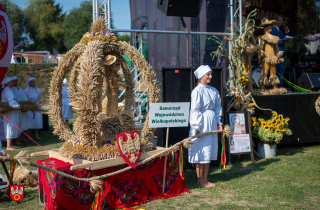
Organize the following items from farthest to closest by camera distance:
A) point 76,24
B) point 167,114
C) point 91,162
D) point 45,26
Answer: point 45,26 → point 76,24 → point 167,114 → point 91,162

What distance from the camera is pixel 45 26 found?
41.3 m

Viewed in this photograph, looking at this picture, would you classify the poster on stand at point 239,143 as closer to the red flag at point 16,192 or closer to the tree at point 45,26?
the red flag at point 16,192

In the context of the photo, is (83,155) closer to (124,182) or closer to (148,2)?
(124,182)

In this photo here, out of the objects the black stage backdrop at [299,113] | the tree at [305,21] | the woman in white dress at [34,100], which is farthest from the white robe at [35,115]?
the tree at [305,21]

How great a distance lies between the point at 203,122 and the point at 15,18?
37081 mm

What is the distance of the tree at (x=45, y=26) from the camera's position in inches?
1575

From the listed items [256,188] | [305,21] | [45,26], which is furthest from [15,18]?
[256,188]

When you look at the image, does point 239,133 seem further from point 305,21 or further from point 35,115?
point 305,21

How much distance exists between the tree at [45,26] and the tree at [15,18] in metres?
1.43

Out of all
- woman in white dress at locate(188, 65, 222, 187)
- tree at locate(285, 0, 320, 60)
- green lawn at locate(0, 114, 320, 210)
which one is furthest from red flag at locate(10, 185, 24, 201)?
tree at locate(285, 0, 320, 60)

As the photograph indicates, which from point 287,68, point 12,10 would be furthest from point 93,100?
point 12,10

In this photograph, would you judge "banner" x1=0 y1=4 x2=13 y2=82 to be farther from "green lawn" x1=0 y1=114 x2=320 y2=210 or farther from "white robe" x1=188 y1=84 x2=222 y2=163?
"white robe" x1=188 y1=84 x2=222 y2=163

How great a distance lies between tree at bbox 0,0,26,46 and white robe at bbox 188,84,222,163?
33.2 metres

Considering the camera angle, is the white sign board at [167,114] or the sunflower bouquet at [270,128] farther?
the sunflower bouquet at [270,128]
